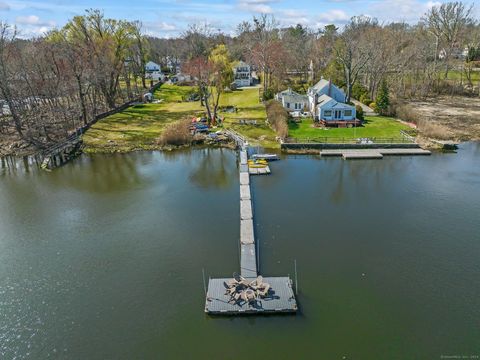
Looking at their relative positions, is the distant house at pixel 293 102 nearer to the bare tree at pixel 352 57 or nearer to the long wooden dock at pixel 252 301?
the bare tree at pixel 352 57

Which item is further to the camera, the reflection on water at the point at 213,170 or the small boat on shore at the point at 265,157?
the small boat on shore at the point at 265,157

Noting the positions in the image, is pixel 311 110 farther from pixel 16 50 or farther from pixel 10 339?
pixel 10 339

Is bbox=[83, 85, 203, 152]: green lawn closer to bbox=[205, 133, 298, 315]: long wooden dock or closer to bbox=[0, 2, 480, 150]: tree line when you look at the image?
bbox=[0, 2, 480, 150]: tree line

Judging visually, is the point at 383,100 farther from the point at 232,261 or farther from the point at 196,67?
the point at 232,261

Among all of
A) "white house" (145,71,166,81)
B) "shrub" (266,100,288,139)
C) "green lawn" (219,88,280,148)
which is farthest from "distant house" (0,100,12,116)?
"white house" (145,71,166,81)

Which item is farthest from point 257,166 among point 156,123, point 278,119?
point 156,123

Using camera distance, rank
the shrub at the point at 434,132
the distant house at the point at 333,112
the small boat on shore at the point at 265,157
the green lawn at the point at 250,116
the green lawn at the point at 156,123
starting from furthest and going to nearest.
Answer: the distant house at the point at 333,112, the green lawn at the point at 250,116, the green lawn at the point at 156,123, the shrub at the point at 434,132, the small boat on shore at the point at 265,157

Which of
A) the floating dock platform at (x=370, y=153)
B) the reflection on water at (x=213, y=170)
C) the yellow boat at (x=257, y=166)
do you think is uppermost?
the floating dock platform at (x=370, y=153)

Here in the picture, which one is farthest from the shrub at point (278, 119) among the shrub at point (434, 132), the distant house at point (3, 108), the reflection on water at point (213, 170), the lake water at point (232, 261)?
the distant house at point (3, 108)
